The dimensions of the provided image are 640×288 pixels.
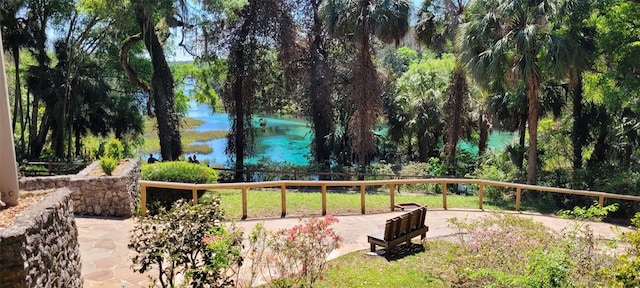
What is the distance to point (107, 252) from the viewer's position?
23.1 ft

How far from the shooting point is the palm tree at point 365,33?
58.5 feet

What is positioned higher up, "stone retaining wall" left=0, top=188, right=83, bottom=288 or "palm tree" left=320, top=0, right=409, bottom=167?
"palm tree" left=320, top=0, right=409, bottom=167

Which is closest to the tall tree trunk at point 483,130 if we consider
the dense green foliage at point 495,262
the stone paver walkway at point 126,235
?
the stone paver walkway at point 126,235

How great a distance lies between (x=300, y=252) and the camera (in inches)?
221

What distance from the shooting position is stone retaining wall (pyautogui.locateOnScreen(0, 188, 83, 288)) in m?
4.12

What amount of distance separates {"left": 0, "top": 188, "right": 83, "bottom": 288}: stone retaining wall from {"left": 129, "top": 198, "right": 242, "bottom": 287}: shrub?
851 mm

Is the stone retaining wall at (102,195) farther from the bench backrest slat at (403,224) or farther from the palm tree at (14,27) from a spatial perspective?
the palm tree at (14,27)

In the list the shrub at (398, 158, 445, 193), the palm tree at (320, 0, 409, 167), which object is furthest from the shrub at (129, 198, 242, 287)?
the palm tree at (320, 0, 409, 167)

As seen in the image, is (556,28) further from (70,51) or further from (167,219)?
(70,51)

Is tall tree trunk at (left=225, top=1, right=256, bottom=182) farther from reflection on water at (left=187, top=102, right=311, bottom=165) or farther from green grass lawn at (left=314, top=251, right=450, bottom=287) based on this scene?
green grass lawn at (left=314, top=251, right=450, bottom=287)

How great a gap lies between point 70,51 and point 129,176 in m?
16.2

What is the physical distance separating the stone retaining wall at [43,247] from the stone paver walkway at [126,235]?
0.46 metres

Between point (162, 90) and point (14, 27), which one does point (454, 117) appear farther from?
point (14, 27)

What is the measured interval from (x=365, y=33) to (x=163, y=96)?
8.01 meters
